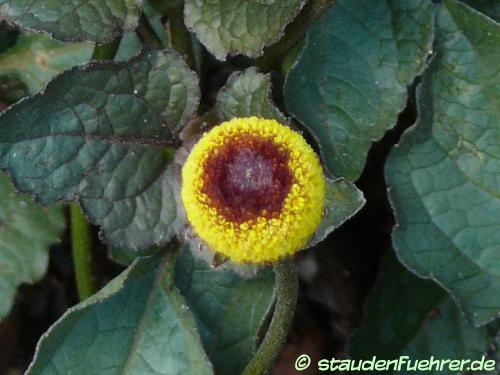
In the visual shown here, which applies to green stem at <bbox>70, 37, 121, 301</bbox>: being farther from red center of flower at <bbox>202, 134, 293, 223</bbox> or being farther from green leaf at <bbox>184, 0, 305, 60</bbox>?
red center of flower at <bbox>202, 134, 293, 223</bbox>

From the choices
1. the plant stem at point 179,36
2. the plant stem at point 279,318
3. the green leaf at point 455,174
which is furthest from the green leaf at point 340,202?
the plant stem at point 179,36

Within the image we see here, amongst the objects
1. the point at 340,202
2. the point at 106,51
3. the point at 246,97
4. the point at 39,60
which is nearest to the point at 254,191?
the point at 340,202

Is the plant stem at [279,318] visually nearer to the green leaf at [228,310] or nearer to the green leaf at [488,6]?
the green leaf at [228,310]

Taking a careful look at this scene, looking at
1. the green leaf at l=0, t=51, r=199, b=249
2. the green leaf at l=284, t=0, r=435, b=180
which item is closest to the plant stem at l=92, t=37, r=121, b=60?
the green leaf at l=0, t=51, r=199, b=249

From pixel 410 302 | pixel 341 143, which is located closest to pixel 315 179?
pixel 341 143

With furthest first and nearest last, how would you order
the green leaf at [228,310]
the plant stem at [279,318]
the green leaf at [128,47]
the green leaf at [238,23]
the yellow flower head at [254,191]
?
1. the green leaf at [128,47]
2. the green leaf at [228,310]
3. the green leaf at [238,23]
4. the plant stem at [279,318]
5. the yellow flower head at [254,191]

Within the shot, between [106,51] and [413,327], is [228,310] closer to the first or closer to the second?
[413,327]
